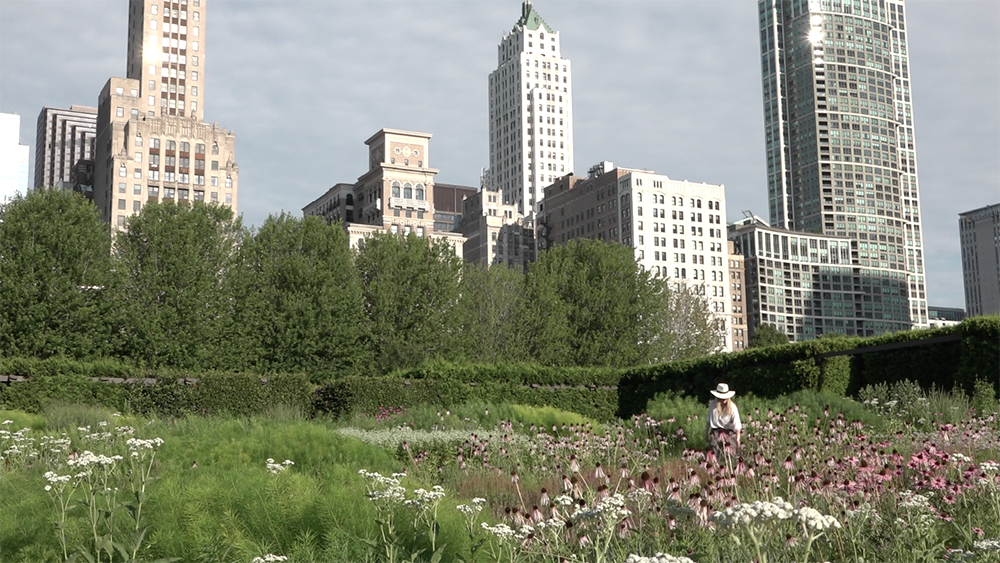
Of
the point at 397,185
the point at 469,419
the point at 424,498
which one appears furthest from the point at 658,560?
the point at 397,185

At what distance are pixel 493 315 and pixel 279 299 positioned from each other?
41.1 ft

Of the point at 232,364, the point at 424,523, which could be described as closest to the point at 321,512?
the point at 424,523

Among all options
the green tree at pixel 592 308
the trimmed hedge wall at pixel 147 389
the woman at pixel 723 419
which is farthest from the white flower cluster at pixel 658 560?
the green tree at pixel 592 308

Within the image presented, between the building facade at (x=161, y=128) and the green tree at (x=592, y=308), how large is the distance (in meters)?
60.0

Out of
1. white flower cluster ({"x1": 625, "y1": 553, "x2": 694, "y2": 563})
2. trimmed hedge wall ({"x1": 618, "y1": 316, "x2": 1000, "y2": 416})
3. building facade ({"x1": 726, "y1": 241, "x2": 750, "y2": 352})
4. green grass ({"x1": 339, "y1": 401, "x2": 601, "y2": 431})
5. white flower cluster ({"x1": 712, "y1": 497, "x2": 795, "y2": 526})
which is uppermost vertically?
building facade ({"x1": 726, "y1": 241, "x2": 750, "y2": 352})

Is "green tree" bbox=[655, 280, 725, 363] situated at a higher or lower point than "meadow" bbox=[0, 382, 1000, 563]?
higher

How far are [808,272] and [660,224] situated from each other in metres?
65.8

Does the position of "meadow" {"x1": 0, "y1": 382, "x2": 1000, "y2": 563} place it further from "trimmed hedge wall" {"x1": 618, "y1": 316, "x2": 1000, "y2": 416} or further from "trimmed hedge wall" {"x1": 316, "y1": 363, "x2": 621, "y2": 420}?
"trimmed hedge wall" {"x1": 316, "y1": 363, "x2": 621, "y2": 420}

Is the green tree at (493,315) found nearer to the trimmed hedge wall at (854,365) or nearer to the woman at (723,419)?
the trimmed hedge wall at (854,365)

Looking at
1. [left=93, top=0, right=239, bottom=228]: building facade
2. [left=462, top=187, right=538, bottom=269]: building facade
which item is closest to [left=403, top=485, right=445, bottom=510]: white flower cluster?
[left=93, top=0, right=239, bottom=228]: building facade

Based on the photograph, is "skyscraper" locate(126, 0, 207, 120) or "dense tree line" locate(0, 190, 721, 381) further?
"skyscraper" locate(126, 0, 207, 120)

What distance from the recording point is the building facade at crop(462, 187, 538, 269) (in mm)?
170500

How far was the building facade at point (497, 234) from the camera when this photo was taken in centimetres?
17050

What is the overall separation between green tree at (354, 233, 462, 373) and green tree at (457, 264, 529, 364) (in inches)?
51.6
